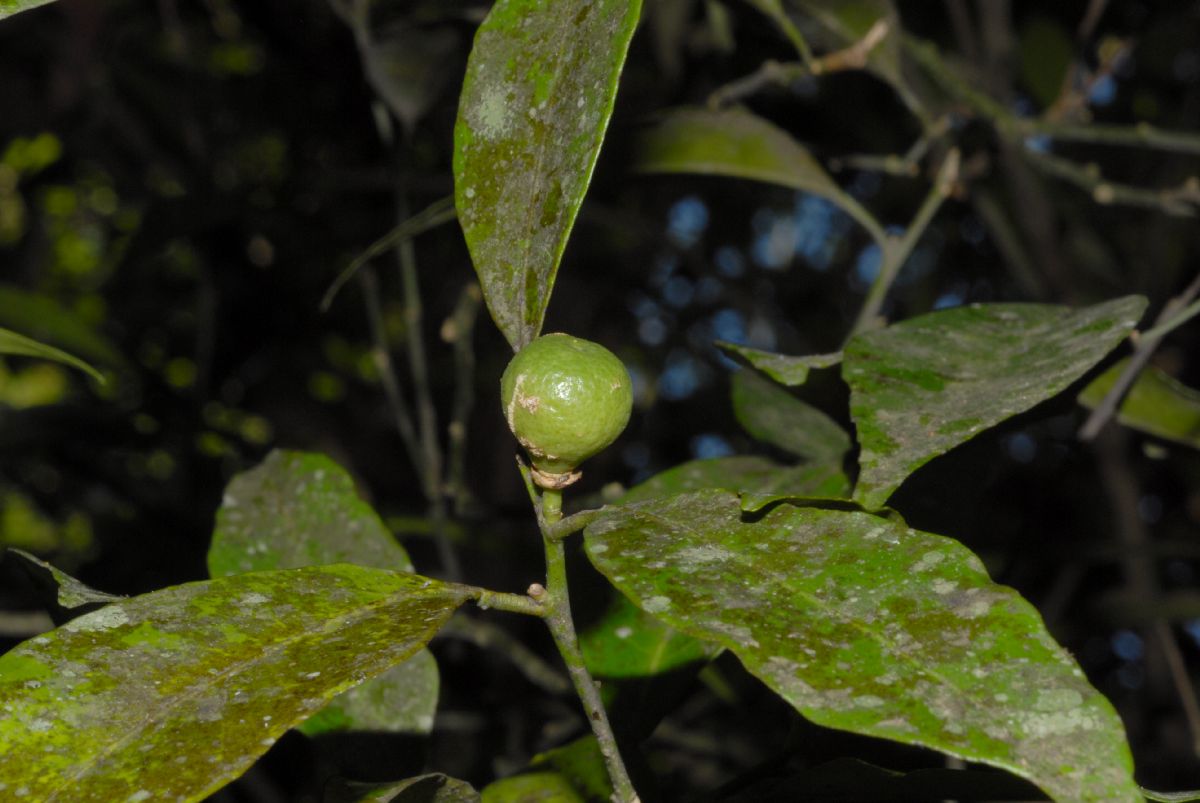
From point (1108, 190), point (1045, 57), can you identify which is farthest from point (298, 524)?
point (1045, 57)

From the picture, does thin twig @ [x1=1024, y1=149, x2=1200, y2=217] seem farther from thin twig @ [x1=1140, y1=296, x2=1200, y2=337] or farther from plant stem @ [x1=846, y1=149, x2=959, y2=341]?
thin twig @ [x1=1140, y1=296, x2=1200, y2=337]

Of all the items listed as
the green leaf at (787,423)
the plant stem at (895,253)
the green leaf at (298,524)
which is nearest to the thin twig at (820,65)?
the plant stem at (895,253)

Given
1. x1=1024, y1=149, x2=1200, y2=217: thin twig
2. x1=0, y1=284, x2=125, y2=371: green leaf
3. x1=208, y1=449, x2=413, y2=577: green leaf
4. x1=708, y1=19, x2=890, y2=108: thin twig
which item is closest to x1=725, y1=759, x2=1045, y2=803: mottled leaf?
x1=208, y1=449, x2=413, y2=577: green leaf

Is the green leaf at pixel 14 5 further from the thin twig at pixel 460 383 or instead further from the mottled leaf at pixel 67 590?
the thin twig at pixel 460 383

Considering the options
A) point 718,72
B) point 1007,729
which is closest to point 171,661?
point 1007,729

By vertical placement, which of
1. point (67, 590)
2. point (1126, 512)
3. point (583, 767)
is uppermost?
point (67, 590)

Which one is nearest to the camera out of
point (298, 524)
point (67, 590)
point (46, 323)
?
point (67, 590)

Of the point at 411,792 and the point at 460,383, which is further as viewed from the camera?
the point at 460,383

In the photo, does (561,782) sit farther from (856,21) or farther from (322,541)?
(856,21)
